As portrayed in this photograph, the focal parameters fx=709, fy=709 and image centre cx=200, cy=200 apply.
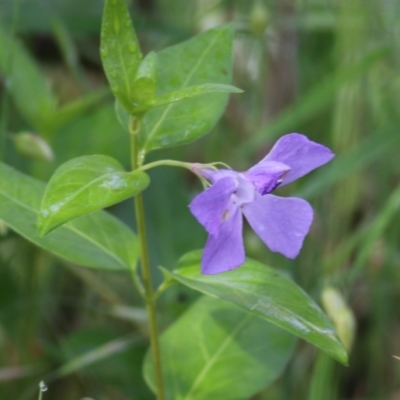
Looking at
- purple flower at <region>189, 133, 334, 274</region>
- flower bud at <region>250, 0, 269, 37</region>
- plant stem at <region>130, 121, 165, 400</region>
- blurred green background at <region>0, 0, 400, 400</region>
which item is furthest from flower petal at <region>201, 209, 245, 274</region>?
flower bud at <region>250, 0, 269, 37</region>

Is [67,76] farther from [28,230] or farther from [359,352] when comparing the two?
[28,230]

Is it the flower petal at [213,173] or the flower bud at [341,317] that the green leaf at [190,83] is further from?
the flower bud at [341,317]

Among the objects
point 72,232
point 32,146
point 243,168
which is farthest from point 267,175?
point 243,168

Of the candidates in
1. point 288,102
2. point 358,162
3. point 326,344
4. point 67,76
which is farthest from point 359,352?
point 67,76

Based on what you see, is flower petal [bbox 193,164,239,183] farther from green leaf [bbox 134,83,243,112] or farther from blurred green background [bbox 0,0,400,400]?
blurred green background [bbox 0,0,400,400]

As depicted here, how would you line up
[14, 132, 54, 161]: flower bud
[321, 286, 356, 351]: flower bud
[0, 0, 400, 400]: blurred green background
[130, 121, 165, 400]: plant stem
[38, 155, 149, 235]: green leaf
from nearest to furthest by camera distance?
[38, 155, 149, 235]: green leaf
[130, 121, 165, 400]: plant stem
[321, 286, 356, 351]: flower bud
[14, 132, 54, 161]: flower bud
[0, 0, 400, 400]: blurred green background

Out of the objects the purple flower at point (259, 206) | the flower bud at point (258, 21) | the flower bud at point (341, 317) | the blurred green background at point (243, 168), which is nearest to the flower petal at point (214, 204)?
the purple flower at point (259, 206)
